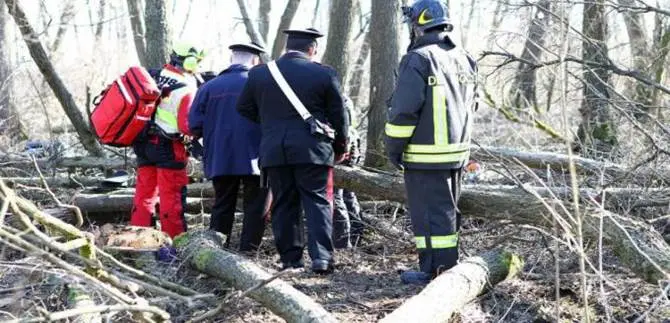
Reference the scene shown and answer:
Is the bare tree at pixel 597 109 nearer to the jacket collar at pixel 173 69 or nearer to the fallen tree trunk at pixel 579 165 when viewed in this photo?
the fallen tree trunk at pixel 579 165

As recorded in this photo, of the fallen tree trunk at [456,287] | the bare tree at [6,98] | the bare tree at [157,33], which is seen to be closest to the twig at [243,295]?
the fallen tree trunk at [456,287]

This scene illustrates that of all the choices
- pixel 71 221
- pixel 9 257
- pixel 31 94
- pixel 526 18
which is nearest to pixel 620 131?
pixel 526 18

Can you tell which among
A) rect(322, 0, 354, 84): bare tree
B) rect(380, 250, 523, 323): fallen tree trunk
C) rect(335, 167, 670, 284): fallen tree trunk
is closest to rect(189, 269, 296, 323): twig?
rect(380, 250, 523, 323): fallen tree trunk

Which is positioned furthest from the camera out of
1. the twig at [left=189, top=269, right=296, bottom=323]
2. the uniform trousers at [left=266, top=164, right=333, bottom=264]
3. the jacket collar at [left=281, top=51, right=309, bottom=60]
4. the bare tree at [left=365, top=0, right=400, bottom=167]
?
the bare tree at [left=365, top=0, right=400, bottom=167]

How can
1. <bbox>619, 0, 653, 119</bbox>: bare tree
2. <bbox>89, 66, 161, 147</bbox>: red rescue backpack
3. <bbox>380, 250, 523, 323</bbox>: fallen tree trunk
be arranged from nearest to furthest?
1. <bbox>380, 250, 523, 323</bbox>: fallen tree trunk
2. <bbox>89, 66, 161, 147</bbox>: red rescue backpack
3. <bbox>619, 0, 653, 119</bbox>: bare tree

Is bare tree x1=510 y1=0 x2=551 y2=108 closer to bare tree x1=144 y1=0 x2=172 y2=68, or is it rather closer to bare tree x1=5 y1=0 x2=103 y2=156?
bare tree x1=144 y1=0 x2=172 y2=68

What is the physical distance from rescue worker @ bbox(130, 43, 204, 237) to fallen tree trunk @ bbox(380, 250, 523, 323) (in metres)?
3.14

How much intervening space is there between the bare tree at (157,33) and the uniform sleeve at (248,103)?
305 centimetres

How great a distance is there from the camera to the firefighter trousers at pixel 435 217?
538 cm

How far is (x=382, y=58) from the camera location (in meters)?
8.23

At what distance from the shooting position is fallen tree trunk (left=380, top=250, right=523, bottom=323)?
13.5ft

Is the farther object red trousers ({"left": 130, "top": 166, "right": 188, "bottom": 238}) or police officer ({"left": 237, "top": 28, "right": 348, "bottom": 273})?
red trousers ({"left": 130, "top": 166, "right": 188, "bottom": 238})

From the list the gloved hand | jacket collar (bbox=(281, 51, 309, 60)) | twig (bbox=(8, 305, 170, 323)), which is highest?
jacket collar (bbox=(281, 51, 309, 60))

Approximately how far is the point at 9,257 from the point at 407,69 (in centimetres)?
364
